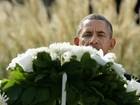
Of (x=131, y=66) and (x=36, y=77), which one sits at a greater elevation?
(x=131, y=66)

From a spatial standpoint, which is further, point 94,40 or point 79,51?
point 94,40

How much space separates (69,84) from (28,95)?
186mm

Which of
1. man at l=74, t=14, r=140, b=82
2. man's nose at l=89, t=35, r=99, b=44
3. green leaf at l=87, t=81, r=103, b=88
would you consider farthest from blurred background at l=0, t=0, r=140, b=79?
green leaf at l=87, t=81, r=103, b=88

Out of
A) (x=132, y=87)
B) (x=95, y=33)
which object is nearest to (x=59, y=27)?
(x=95, y=33)

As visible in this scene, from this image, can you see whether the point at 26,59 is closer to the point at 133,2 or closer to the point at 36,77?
the point at 36,77

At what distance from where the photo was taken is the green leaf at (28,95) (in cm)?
232

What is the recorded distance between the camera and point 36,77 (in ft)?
7.71

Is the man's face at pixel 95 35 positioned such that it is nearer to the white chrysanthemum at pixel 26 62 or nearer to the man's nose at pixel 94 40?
the man's nose at pixel 94 40

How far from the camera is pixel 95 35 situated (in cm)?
321

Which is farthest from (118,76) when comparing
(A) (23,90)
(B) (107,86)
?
(A) (23,90)

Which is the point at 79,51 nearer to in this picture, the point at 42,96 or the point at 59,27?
the point at 42,96

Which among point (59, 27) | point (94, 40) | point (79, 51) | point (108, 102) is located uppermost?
point (59, 27)

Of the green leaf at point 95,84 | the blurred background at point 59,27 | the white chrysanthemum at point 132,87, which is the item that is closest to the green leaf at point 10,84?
the green leaf at point 95,84

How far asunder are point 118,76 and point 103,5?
4.01 metres
